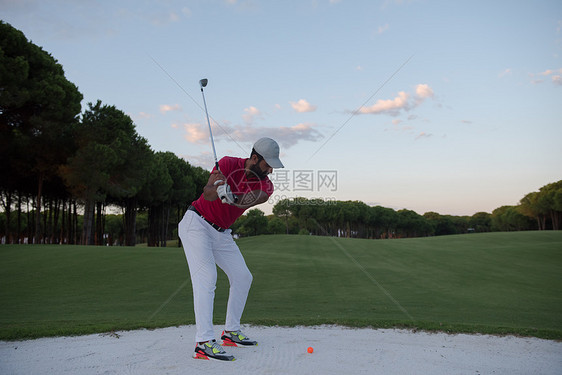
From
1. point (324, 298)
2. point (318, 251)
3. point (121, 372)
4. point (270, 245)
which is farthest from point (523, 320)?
point (270, 245)

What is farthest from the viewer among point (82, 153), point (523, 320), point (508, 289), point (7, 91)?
point (82, 153)

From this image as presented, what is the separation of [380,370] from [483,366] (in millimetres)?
1364

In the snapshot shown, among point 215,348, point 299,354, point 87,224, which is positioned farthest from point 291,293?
point 87,224

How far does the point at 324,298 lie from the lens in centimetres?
1115

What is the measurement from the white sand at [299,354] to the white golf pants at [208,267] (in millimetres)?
488

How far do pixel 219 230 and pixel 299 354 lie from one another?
1.92 m

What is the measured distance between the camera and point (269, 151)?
5.02 m

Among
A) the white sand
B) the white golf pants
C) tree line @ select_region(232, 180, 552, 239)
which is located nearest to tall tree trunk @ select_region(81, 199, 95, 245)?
the white sand

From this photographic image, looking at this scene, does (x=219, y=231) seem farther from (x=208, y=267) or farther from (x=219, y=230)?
(x=208, y=267)

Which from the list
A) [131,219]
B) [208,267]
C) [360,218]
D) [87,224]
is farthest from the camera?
[360,218]

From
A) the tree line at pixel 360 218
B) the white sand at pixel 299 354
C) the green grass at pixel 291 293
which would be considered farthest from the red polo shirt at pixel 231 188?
the tree line at pixel 360 218

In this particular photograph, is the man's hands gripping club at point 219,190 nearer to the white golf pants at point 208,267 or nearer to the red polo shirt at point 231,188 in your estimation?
the red polo shirt at point 231,188

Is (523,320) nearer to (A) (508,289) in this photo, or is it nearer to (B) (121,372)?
(A) (508,289)

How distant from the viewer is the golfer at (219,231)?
489cm
